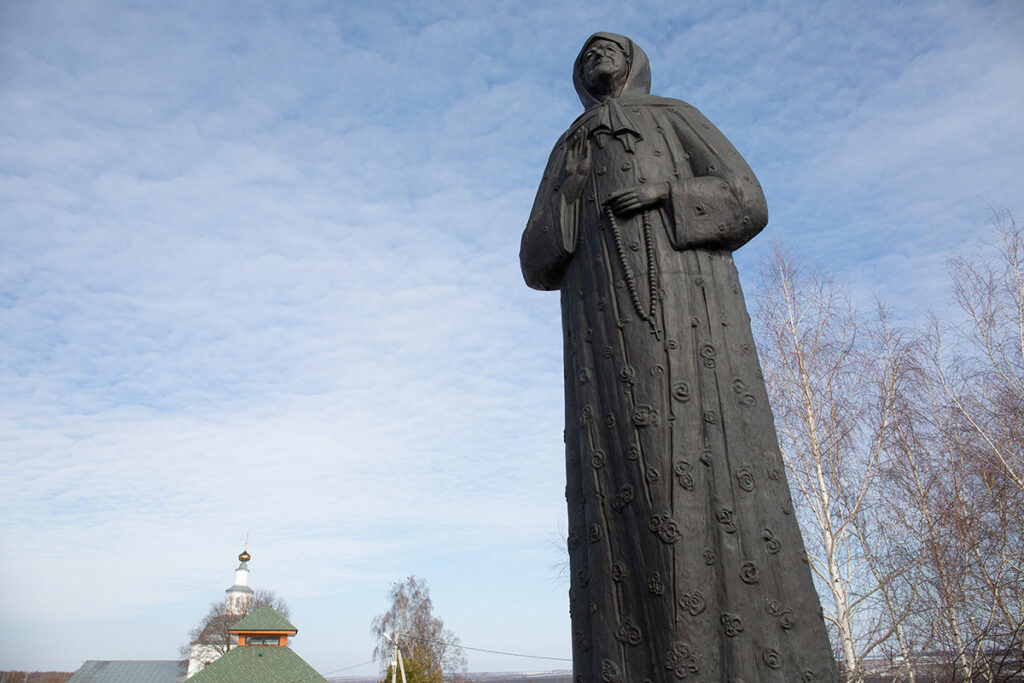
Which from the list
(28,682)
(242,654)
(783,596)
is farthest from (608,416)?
(28,682)

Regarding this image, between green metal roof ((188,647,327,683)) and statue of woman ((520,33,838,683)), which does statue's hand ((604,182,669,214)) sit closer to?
statue of woman ((520,33,838,683))

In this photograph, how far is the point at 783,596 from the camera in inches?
99.0

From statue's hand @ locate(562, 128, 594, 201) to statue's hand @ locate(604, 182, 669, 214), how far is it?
1.15 ft

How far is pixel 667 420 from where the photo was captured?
278 centimetres

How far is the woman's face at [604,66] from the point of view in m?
4.00

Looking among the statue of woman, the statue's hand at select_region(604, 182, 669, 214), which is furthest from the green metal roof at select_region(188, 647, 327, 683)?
the statue's hand at select_region(604, 182, 669, 214)

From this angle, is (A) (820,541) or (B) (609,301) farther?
(A) (820,541)

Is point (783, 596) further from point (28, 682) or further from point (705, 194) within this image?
point (28, 682)

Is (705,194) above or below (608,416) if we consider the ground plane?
above

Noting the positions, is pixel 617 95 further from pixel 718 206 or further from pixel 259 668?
pixel 259 668

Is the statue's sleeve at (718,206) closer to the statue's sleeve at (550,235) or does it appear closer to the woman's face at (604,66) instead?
the statue's sleeve at (550,235)

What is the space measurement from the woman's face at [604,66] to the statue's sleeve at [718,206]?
2.91 feet

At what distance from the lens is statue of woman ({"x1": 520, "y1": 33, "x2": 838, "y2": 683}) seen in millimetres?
2484

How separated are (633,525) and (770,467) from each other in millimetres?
611
